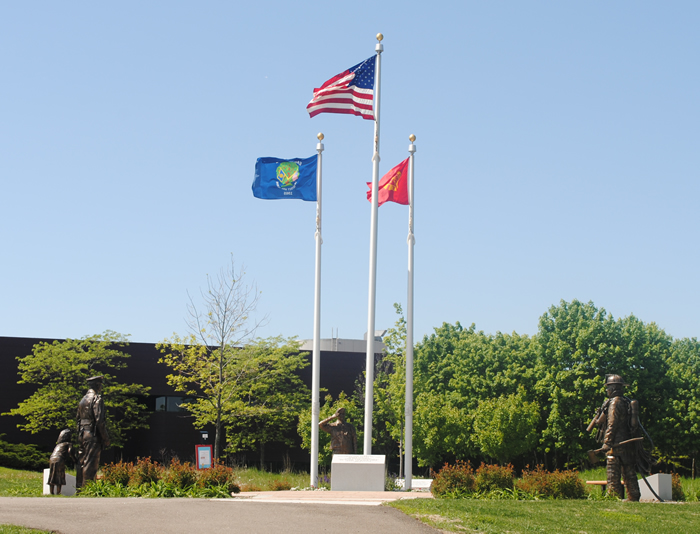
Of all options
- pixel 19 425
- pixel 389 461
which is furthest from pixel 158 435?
pixel 389 461

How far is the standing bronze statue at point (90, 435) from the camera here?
1717 centimetres

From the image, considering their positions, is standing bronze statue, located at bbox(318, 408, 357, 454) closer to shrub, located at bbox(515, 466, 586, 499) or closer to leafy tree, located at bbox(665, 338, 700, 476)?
shrub, located at bbox(515, 466, 586, 499)

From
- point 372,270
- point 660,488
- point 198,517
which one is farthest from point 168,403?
point 198,517

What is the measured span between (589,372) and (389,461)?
472 inches

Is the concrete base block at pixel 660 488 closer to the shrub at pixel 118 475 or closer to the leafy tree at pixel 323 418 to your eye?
the shrub at pixel 118 475

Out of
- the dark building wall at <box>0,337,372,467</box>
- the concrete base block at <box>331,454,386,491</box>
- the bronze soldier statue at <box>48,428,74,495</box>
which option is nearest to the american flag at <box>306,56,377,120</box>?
the concrete base block at <box>331,454,386,491</box>

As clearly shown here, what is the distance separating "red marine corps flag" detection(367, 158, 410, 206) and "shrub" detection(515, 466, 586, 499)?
949 centimetres

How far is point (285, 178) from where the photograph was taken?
883 inches

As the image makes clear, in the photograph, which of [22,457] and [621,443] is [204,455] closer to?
[22,457]

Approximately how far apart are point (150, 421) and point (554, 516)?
3163 centimetres

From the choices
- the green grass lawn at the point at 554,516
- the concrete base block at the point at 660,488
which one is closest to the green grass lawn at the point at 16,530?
the green grass lawn at the point at 554,516

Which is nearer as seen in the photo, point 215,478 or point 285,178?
point 215,478

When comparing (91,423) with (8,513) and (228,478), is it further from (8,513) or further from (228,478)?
(8,513)

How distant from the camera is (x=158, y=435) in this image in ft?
131
